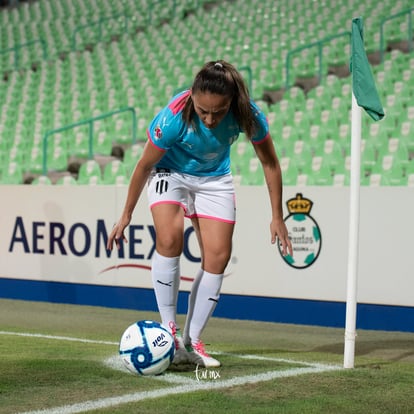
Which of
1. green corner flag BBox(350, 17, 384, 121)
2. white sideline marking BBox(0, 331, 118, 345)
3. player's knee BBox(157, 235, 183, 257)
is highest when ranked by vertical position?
green corner flag BBox(350, 17, 384, 121)

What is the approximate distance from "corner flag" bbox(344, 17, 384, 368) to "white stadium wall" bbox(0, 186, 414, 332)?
2591mm

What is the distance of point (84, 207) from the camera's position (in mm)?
10281

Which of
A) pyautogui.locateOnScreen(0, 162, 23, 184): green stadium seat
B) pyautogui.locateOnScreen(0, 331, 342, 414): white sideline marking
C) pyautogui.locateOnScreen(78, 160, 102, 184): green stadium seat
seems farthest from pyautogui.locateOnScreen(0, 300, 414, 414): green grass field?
pyautogui.locateOnScreen(0, 162, 23, 184): green stadium seat

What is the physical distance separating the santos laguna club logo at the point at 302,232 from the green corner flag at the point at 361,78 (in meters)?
3.07

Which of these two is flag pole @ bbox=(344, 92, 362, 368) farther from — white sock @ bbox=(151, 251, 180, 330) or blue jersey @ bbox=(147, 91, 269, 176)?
white sock @ bbox=(151, 251, 180, 330)

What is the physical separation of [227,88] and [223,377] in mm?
1664

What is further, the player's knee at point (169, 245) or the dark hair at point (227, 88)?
the player's knee at point (169, 245)

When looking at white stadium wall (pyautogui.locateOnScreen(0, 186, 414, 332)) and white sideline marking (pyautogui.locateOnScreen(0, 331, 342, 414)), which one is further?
white stadium wall (pyautogui.locateOnScreen(0, 186, 414, 332))

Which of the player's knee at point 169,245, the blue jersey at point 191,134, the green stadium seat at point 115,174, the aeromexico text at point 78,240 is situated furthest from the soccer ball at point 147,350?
the green stadium seat at point 115,174

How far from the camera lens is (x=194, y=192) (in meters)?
5.87

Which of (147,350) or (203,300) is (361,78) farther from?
(147,350)

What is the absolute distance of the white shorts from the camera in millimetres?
5770

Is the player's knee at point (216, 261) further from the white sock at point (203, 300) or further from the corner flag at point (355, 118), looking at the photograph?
the corner flag at point (355, 118)

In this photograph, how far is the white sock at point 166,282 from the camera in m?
5.80
